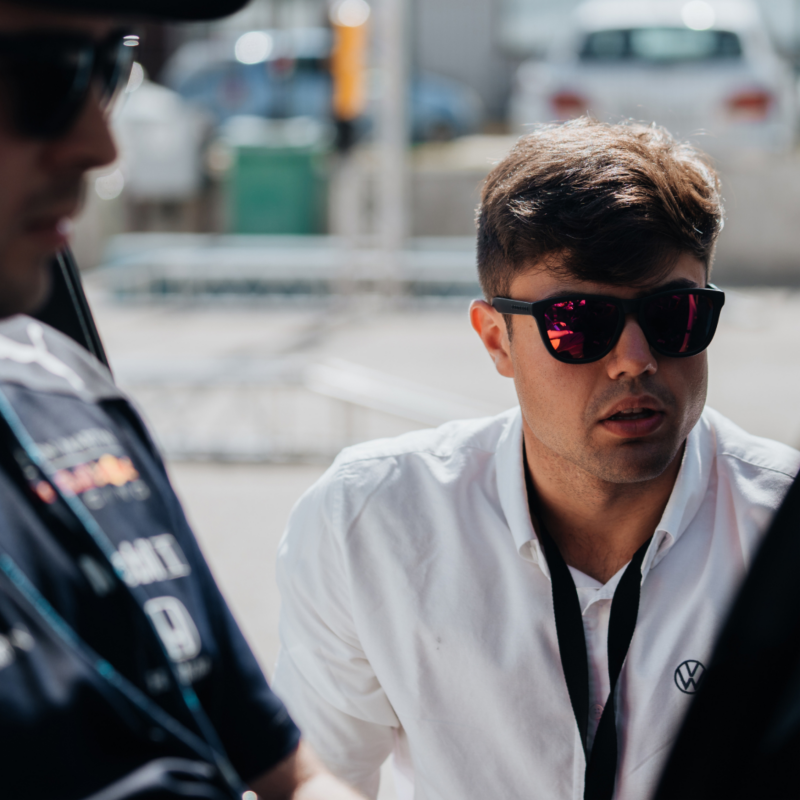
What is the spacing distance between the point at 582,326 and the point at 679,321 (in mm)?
156

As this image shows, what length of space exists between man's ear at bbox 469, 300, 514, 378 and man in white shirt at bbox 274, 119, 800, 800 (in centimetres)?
4

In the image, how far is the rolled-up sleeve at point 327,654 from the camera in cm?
181

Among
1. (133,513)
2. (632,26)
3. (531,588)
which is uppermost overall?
(632,26)

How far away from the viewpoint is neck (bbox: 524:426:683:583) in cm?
176

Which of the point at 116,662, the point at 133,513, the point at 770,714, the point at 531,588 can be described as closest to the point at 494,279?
the point at 531,588

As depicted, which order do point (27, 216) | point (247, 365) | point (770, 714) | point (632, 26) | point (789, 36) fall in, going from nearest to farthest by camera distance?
point (770, 714) < point (27, 216) < point (247, 365) < point (632, 26) < point (789, 36)

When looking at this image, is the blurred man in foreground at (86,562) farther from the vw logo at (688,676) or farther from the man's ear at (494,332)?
the man's ear at (494,332)

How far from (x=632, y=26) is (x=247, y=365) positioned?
24.0ft

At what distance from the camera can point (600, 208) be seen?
1.73 meters

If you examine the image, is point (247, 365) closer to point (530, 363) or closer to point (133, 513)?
point (530, 363)

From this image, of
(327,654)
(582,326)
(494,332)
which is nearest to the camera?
(582,326)

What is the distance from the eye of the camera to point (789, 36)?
19.9m

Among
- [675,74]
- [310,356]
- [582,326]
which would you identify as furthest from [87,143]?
[675,74]

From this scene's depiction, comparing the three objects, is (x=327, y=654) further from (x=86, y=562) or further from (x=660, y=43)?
(x=660, y=43)
